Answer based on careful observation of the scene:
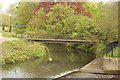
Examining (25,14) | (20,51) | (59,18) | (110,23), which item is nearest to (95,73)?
(110,23)

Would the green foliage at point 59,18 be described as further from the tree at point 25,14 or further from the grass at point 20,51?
the tree at point 25,14

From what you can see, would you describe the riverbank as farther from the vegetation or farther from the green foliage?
the green foliage

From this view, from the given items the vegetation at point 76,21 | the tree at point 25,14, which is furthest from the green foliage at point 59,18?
the tree at point 25,14

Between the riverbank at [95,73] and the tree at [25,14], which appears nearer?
the riverbank at [95,73]

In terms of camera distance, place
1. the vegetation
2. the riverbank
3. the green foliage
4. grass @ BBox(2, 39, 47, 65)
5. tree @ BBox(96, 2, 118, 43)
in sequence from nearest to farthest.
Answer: the riverbank, tree @ BBox(96, 2, 118, 43), grass @ BBox(2, 39, 47, 65), the vegetation, the green foliage

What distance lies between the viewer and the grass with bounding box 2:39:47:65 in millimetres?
16453

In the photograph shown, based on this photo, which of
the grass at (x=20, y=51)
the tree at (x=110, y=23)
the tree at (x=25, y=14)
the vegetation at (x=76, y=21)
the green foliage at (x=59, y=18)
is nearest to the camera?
the tree at (x=110, y=23)

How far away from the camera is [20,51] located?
18234 millimetres

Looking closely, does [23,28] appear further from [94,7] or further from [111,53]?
[111,53]

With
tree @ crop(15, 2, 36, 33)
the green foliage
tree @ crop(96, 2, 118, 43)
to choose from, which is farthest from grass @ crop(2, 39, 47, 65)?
tree @ crop(15, 2, 36, 33)

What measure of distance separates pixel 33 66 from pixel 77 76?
4903 millimetres

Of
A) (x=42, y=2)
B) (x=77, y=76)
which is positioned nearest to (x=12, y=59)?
(x=77, y=76)

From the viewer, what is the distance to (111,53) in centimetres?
1370

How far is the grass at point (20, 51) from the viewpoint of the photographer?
16453 millimetres
